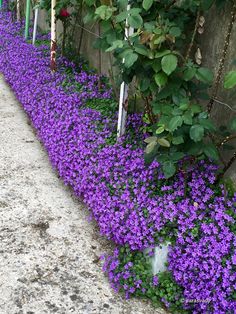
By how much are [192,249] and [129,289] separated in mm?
439

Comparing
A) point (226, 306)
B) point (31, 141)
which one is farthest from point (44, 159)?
point (226, 306)

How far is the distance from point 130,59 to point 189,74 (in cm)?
37

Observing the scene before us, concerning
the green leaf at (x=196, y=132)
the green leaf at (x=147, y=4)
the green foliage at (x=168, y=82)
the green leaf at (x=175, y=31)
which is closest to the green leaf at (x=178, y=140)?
the green foliage at (x=168, y=82)

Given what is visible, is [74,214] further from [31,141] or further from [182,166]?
[31,141]

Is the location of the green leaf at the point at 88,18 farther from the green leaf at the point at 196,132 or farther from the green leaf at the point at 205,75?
the green leaf at the point at 196,132

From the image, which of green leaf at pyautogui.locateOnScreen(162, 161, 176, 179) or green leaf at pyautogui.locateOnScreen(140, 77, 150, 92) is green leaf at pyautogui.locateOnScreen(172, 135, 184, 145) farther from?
green leaf at pyautogui.locateOnScreen(140, 77, 150, 92)

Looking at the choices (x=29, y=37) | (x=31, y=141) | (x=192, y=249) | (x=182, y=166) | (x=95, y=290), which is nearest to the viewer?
(x=192, y=249)

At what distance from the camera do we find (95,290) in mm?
2482

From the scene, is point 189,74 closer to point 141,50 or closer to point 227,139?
point 141,50

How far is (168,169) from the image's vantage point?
2.47m

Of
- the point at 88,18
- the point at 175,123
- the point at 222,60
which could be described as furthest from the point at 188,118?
the point at 88,18

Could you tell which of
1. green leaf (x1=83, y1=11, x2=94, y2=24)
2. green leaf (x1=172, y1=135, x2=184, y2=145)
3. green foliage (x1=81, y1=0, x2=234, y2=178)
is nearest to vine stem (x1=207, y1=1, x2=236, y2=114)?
green foliage (x1=81, y1=0, x2=234, y2=178)

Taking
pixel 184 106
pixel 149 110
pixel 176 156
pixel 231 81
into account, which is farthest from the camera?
pixel 149 110

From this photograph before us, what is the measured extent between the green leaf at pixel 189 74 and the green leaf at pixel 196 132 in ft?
1.12
